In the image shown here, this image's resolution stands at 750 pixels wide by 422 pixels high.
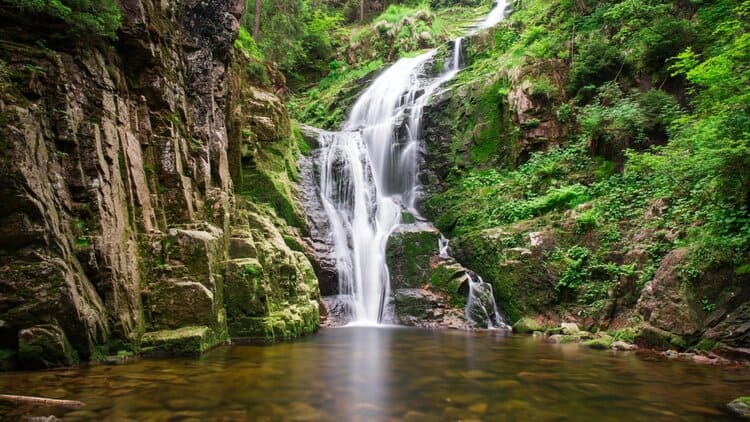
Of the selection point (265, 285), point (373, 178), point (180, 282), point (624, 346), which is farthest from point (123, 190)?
point (373, 178)

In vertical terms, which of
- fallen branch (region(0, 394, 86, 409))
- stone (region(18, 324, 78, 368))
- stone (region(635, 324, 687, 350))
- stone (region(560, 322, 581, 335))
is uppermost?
stone (region(18, 324, 78, 368))

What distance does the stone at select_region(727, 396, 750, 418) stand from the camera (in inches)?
186

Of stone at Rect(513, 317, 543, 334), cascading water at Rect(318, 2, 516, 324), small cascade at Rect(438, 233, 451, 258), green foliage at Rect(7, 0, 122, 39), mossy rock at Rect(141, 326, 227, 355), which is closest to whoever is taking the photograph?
green foliage at Rect(7, 0, 122, 39)

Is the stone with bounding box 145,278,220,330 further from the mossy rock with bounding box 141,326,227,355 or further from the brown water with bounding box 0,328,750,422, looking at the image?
the brown water with bounding box 0,328,750,422

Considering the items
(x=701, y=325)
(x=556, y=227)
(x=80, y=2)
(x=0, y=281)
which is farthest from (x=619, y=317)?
(x=80, y=2)

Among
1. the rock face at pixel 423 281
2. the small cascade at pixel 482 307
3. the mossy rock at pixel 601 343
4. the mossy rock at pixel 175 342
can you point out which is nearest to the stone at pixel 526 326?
the small cascade at pixel 482 307

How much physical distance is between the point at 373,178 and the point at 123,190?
11712mm

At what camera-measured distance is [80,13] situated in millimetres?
7035

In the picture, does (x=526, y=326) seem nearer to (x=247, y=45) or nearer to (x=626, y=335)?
(x=626, y=335)

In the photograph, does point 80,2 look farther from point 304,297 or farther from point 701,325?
point 701,325

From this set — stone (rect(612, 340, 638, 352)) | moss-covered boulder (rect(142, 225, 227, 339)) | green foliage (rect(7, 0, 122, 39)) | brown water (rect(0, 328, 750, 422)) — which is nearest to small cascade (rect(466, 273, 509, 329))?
stone (rect(612, 340, 638, 352))

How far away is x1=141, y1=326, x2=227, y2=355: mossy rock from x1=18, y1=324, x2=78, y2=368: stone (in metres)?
1.24

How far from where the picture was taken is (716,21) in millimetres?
12820

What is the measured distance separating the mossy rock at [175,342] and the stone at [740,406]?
23.0 feet
